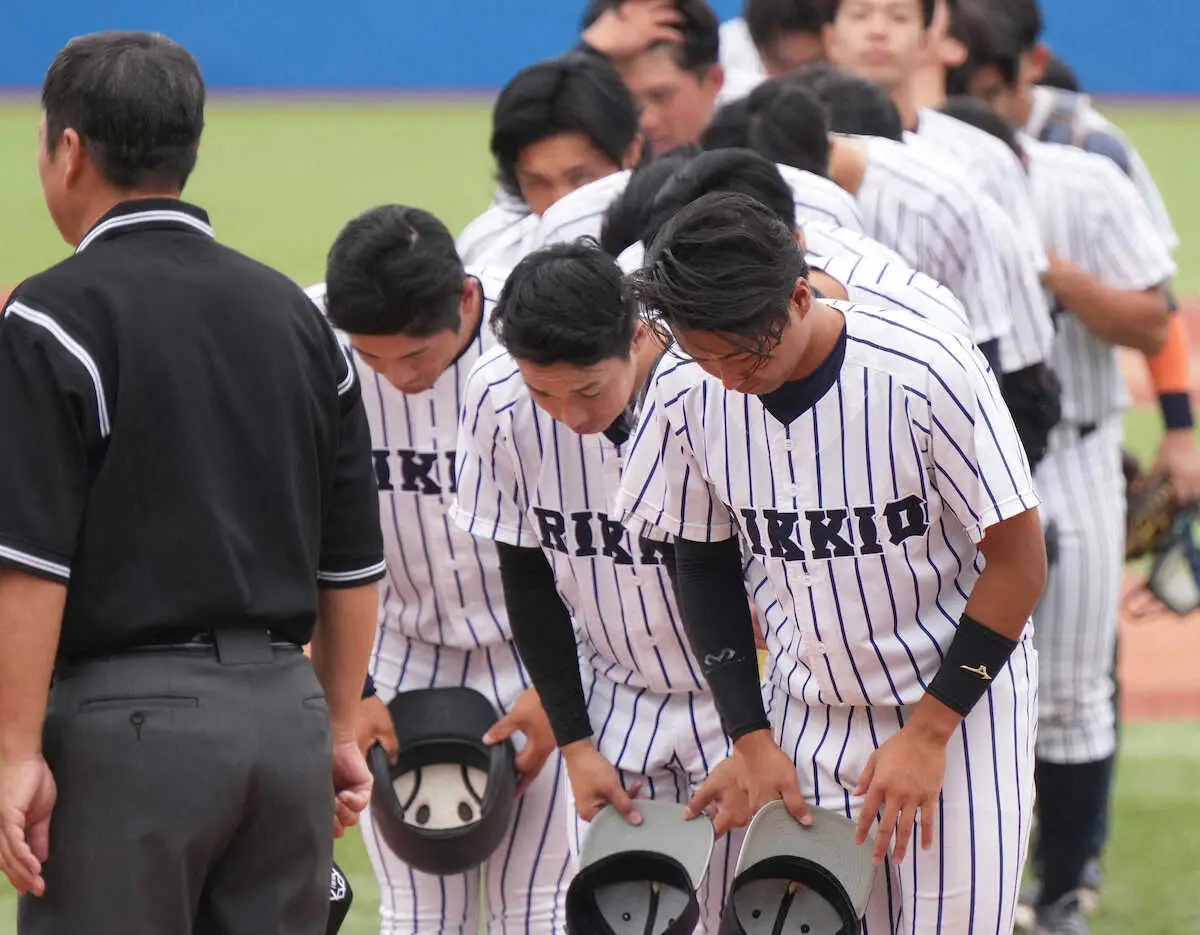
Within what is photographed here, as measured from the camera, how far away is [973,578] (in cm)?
275

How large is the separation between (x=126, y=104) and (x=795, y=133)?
1749mm

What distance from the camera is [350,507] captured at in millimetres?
2684

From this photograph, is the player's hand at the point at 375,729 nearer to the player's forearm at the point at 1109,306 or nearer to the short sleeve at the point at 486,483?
the short sleeve at the point at 486,483

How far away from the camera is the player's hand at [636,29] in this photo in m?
5.07

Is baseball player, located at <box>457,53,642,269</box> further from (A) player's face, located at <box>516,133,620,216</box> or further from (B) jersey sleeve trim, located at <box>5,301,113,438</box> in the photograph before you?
(B) jersey sleeve trim, located at <box>5,301,113,438</box>

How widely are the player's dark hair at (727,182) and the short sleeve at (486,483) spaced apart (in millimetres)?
409

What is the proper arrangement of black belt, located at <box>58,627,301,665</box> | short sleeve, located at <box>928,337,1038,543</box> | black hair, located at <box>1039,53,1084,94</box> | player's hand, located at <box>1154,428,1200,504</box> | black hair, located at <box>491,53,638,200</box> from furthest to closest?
black hair, located at <box>1039,53,1084,94</box> → player's hand, located at <box>1154,428,1200,504</box> → black hair, located at <box>491,53,638,200</box> → short sleeve, located at <box>928,337,1038,543</box> → black belt, located at <box>58,627,301,665</box>

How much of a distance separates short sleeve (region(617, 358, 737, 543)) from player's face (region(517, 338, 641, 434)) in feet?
0.34

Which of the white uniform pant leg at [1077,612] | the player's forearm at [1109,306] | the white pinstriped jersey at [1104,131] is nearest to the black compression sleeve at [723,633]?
the white uniform pant leg at [1077,612]

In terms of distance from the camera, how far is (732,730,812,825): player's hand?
108 inches

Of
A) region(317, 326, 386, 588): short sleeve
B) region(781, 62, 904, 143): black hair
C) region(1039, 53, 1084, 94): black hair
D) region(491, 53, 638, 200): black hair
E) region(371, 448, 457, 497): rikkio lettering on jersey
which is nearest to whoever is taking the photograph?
region(317, 326, 386, 588): short sleeve

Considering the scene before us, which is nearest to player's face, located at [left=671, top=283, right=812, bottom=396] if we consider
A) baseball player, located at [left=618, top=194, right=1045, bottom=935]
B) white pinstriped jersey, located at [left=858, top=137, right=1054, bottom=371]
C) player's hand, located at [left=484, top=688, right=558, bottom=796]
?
baseball player, located at [left=618, top=194, right=1045, bottom=935]

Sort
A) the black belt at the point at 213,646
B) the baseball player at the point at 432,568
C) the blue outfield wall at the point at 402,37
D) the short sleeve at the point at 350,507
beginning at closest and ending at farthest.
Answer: the black belt at the point at 213,646 < the short sleeve at the point at 350,507 < the baseball player at the point at 432,568 < the blue outfield wall at the point at 402,37

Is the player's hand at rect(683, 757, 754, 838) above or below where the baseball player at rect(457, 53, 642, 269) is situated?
below
